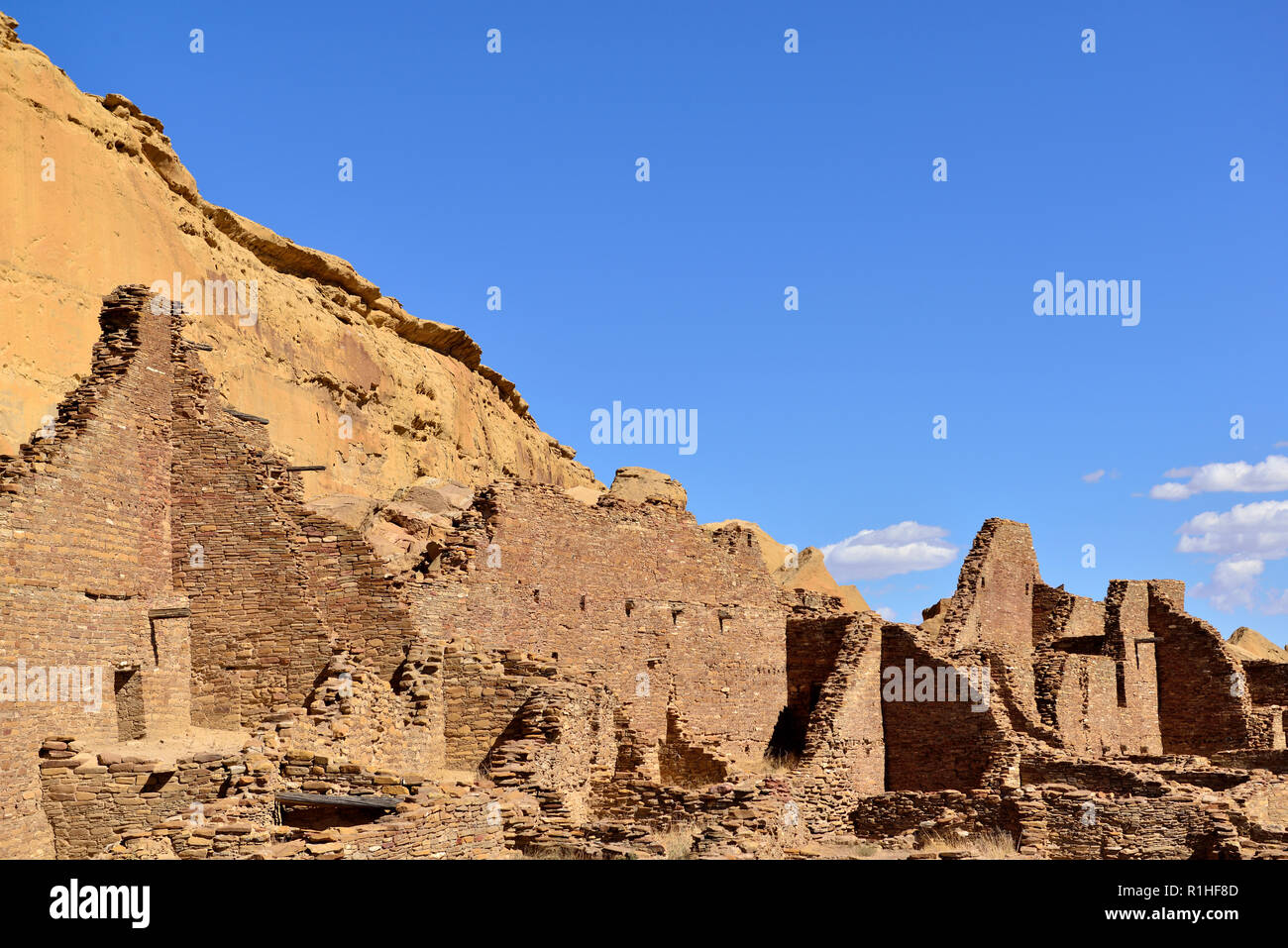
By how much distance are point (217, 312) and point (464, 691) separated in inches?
1008

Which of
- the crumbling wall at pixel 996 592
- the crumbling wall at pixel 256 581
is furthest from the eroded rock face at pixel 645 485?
the crumbling wall at pixel 256 581

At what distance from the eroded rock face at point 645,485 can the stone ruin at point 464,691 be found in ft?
54.6

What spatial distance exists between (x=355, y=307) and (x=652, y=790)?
35008mm

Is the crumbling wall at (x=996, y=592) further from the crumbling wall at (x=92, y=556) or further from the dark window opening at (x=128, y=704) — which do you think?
the dark window opening at (x=128, y=704)

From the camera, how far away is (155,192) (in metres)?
40.5

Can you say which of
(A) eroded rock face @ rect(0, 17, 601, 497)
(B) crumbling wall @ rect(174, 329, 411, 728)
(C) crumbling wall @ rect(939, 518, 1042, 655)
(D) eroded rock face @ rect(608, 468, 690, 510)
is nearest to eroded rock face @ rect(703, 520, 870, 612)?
(D) eroded rock face @ rect(608, 468, 690, 510)

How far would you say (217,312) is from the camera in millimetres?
41688

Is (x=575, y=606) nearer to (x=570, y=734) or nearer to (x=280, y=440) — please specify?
(x=570, y=734)

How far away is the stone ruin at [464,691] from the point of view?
52.7 ft

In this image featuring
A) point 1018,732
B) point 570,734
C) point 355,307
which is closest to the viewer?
point 570,734

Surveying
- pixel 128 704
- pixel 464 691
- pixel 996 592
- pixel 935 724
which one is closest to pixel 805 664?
pixel 935 724

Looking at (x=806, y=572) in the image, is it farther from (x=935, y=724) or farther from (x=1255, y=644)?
(x=935, y=724)
